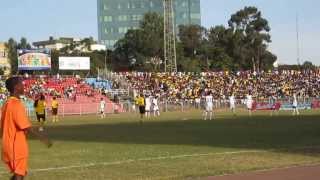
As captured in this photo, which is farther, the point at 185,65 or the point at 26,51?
the point at 185,65

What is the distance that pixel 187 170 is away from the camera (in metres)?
15.0

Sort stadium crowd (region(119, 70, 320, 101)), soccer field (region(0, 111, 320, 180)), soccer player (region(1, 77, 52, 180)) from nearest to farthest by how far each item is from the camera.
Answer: soccer player (region(1, 77, 52, 180))
soccer field (region(0, 111, 320, 180))
stadium crowd (region(119, 70, 320, 101))

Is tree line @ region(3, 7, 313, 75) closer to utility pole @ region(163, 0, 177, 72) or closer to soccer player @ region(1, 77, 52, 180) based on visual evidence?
utility pole @ region(163, 0, 177, 72)

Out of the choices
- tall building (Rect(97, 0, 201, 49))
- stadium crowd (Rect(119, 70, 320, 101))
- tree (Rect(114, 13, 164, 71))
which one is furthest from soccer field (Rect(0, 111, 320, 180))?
tall building (Rect(97, 0, 201, 49))

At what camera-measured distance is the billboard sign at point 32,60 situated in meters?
84.6

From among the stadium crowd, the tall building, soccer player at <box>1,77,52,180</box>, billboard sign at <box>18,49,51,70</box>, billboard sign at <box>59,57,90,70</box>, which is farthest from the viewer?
the tall building

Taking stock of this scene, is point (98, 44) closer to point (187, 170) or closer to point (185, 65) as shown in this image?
point (185, 65)

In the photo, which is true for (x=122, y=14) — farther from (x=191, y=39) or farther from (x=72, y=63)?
(x=72, y=63)

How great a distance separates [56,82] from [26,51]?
8.57 metres

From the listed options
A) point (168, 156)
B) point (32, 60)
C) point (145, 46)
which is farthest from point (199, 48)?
point (168, 156)

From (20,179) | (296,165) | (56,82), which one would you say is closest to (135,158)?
(296,165)

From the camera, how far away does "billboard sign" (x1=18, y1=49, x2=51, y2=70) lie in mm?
84625

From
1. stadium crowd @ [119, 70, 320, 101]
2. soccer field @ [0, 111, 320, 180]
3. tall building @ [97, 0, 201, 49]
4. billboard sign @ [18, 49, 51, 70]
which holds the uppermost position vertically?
tall building @ [97, 0, 201, 49]

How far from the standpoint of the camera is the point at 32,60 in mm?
84812
